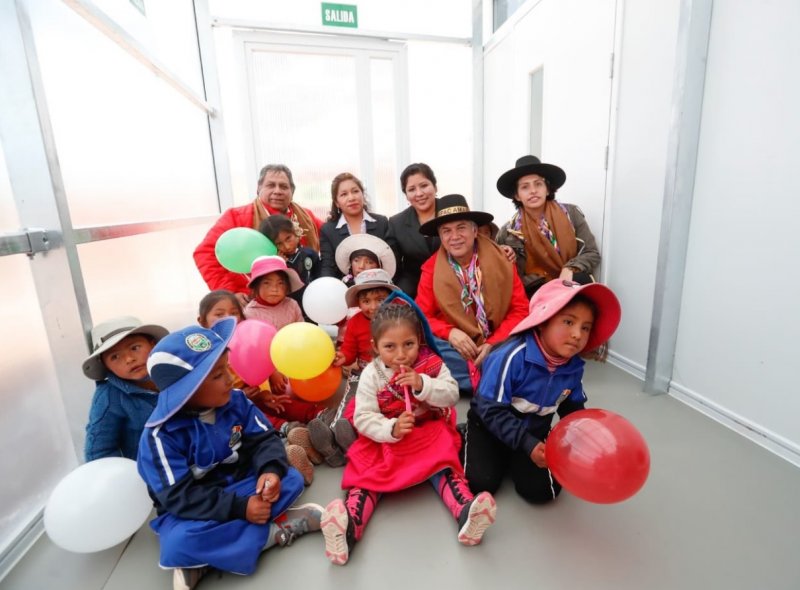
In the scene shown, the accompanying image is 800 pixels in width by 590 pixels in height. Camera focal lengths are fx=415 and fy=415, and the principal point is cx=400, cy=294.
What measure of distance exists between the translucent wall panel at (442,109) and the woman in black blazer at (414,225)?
197cm

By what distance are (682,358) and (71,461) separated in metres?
2.63

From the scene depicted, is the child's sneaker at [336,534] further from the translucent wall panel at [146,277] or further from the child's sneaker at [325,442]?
the translucent wall panel at [146,277]

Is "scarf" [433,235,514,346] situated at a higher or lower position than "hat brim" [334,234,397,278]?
lower

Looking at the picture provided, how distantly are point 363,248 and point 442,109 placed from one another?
2717 millimetres

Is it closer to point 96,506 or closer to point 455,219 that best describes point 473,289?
point 455,219

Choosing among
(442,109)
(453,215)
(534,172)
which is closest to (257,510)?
(453,215)

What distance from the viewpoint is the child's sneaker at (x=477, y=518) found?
3.83 ft

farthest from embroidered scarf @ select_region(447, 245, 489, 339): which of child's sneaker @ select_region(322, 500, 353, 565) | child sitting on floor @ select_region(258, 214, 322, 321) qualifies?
child's sneaker @ select_region(322, 500, 353, 565)

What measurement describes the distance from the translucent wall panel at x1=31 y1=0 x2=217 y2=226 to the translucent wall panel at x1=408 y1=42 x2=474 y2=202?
2.31m

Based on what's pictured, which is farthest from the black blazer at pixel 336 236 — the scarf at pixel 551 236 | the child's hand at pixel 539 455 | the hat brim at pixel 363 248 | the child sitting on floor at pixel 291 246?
the child's hand at pixel 539 455

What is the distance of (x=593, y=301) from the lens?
128cm

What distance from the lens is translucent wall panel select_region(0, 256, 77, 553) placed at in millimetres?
1265

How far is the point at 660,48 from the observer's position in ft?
6.38

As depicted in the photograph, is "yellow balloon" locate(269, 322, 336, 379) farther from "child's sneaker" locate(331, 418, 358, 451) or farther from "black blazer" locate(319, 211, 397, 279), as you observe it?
"black blazer" locate(319, 211, 397, 279)
